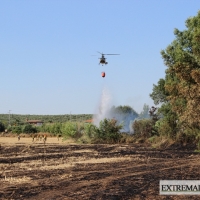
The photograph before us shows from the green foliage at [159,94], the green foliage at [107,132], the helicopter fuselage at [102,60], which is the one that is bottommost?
the green foliage at [107,132]

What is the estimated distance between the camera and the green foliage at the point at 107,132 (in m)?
44.5

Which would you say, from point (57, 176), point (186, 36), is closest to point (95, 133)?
point (186, 36)

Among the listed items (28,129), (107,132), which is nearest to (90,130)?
Result: (107,132)

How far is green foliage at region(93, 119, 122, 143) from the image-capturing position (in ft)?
146

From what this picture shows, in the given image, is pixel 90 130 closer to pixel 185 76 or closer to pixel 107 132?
pixel 107 132

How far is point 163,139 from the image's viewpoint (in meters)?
37.6

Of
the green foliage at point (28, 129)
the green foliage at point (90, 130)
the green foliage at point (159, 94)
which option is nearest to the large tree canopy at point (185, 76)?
the green foliage at point (159, 94)

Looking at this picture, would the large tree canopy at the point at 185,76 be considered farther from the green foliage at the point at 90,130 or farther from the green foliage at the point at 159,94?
the green foliage at the point at 90,130

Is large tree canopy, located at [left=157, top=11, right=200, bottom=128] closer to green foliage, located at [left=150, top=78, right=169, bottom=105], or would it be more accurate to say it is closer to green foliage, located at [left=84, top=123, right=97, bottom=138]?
green foliage, located at [left=150, top=78, right=169, bottom=105]

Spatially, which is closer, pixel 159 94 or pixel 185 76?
pixel 185 76

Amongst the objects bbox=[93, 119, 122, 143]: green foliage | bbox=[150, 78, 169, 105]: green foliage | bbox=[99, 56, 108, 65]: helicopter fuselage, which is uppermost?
bbox=[99, 56, 108, 65]: helicopter fuselage

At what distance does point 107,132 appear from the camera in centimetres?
4481

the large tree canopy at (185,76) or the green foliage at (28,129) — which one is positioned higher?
the large tree canopy at (185,76)

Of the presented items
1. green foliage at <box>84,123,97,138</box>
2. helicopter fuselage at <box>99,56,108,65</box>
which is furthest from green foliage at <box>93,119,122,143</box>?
helicopter fuselage at <box>99,56,108,65</box>
